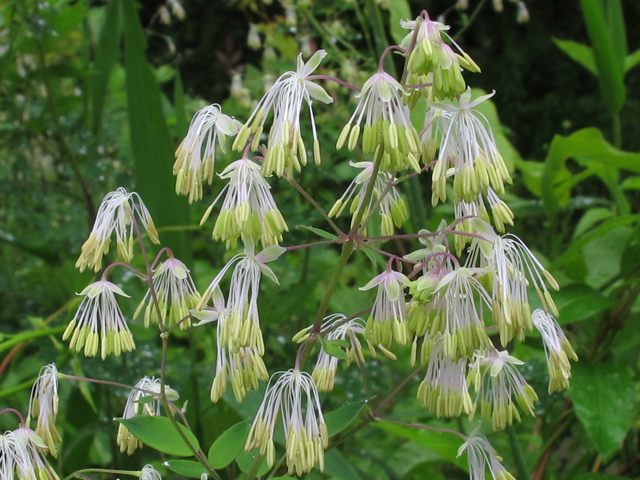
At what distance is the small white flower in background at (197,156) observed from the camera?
1.90ft

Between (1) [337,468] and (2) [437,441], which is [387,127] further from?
(2) [437,441]

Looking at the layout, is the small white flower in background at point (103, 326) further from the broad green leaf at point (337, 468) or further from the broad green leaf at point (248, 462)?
the broad green leaf at point (337, 468)

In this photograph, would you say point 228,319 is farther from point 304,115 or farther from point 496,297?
point 304,115

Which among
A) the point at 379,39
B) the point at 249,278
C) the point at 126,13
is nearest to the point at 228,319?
the point at 249,278

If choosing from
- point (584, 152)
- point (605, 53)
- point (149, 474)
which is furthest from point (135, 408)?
point (605, 53)

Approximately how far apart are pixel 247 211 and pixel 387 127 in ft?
0.45

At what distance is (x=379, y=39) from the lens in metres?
1.15

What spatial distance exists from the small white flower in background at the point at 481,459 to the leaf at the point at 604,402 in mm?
352

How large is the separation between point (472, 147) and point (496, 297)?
134 millimetres

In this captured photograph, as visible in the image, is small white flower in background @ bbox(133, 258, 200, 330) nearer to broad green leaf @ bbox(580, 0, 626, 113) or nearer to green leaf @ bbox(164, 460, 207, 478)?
green leaf @ bbox(164, 460, 207, 478)

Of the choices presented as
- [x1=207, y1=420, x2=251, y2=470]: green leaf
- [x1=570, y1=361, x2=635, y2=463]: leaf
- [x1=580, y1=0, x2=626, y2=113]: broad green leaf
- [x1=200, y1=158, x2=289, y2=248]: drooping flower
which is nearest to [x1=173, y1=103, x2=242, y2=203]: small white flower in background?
[x1=200, y1=158, x2=289, y2=248]: drooping flower

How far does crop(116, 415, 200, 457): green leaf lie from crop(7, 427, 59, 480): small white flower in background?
9 cm

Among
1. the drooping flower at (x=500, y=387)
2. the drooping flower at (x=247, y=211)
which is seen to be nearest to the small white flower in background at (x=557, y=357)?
the drooping flower at (x=500, y=387)

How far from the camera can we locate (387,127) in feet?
1.69
